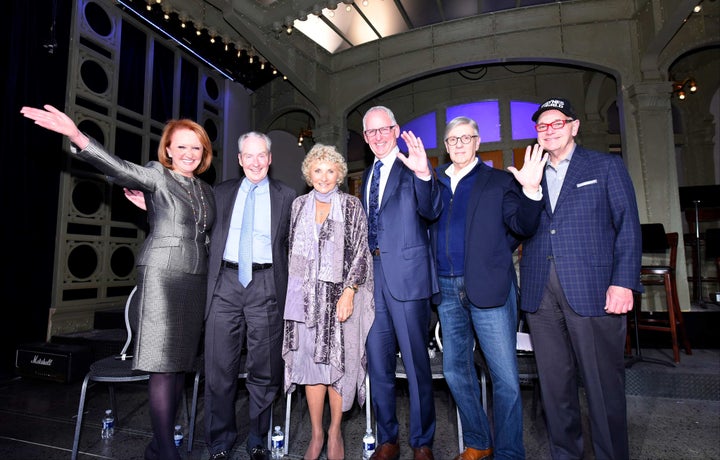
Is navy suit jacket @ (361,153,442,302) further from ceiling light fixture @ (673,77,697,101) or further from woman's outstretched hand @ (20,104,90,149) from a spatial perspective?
ceiling light fixture @ (673,77,697,101)

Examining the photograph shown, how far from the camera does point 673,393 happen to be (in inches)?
126

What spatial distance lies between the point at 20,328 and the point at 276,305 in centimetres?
370

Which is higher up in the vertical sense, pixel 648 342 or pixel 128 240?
pixel 128 240

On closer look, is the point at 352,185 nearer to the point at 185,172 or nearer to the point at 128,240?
the point at 128,240

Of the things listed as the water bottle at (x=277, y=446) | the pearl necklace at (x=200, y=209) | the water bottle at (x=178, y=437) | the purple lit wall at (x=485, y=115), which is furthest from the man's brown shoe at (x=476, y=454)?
the purple lit wall at (x=485, y=115)

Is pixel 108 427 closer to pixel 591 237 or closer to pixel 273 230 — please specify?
pixel 273 230

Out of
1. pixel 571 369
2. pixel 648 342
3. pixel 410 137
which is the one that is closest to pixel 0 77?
pixel 410 137

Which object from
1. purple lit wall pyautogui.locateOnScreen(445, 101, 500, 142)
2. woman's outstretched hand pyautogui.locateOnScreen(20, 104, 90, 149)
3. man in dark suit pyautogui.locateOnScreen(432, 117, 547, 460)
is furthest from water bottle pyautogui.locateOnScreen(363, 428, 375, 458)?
purple lit wall pyautogui.locateOnScreen(445, 101, 500, 142)

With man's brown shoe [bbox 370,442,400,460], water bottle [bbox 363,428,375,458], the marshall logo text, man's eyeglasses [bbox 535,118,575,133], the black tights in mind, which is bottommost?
water bottle [bbox 363,428,375,458]

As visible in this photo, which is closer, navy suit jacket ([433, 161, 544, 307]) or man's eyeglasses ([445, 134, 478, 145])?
navy suit jacket ([433, 161, 544, 307])

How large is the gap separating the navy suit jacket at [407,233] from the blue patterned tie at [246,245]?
0.72 meters

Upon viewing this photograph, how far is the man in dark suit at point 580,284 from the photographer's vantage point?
163cm

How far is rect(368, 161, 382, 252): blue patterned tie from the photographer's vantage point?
2117mm

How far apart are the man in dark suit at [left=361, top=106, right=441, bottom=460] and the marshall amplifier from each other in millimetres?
3325
